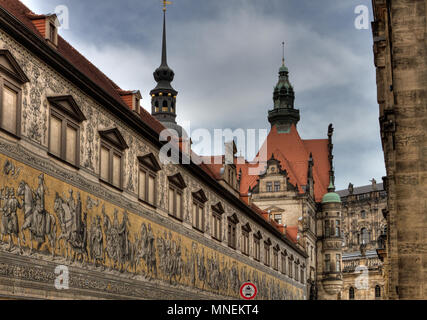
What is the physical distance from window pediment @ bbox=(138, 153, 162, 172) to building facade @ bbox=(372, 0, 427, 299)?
9114 millimetres

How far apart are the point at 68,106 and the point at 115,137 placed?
3098 millimetres

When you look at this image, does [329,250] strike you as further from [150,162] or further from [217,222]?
[150,162]

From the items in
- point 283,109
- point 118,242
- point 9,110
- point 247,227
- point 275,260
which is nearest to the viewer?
point 9,110

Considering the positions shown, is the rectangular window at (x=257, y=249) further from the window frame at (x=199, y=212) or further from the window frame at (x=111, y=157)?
the window frame at (x=111, y=157)

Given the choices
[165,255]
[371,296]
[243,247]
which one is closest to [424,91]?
[165,255]

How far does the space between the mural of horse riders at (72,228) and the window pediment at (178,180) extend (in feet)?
25.6

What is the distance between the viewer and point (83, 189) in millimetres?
18734

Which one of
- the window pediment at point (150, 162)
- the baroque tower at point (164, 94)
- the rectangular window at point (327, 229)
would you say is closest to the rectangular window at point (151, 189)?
the window pediment at point (150, 162)

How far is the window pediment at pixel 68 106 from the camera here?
17641 mm

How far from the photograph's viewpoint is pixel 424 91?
53.8ft

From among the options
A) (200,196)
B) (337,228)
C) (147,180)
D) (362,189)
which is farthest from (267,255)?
(362,189)

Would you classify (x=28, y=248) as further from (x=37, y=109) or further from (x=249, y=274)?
(x=249, y=274)

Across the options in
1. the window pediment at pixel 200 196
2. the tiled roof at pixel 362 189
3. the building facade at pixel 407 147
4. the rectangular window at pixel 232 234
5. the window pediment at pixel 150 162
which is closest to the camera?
the building facade at pixel 407 147

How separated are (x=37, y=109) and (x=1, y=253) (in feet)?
12.3
